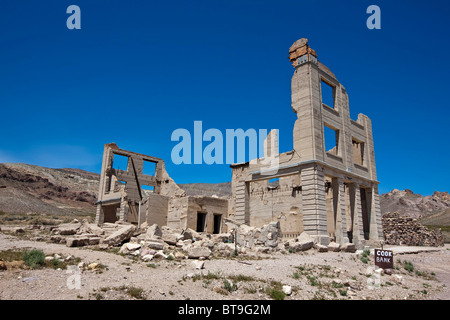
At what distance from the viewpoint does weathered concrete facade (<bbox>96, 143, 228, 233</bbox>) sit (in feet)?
83.0

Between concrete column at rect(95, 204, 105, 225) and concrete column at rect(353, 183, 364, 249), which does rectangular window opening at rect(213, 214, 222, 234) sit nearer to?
concrete column at rect(353, 183, 364, 249)

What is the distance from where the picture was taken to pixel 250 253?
1393cm

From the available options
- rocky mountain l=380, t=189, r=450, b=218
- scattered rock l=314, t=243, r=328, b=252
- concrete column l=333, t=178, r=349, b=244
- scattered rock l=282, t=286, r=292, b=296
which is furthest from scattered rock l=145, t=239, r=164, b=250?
rocky mountain l=380, t=189, r=450, b=218

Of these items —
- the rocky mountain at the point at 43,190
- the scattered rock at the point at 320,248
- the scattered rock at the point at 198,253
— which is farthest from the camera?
the rocky mountain at the point at 43,190

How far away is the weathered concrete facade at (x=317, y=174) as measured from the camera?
60.7ft

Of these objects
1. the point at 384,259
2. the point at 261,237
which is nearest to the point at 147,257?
the point at 261,237

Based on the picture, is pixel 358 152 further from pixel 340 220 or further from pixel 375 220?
pixel 340 220

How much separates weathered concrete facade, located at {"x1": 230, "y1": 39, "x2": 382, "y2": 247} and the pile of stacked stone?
4205 millimetres

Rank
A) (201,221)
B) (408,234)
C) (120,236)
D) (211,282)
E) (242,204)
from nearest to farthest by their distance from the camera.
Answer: (211,282), (120,236), (242,204), (201,221), (408,234)

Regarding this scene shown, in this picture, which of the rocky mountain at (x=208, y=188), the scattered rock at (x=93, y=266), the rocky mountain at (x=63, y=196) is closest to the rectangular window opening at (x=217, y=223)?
the scattered rock at (x=93, y=266)

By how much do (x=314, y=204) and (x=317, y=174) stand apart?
1719 mm

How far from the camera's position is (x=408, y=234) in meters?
26.4

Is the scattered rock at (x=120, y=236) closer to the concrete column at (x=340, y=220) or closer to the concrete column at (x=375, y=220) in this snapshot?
the concrete column at (x=340, y=220)

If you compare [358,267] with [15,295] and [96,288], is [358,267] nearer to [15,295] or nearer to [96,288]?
[96,288]
